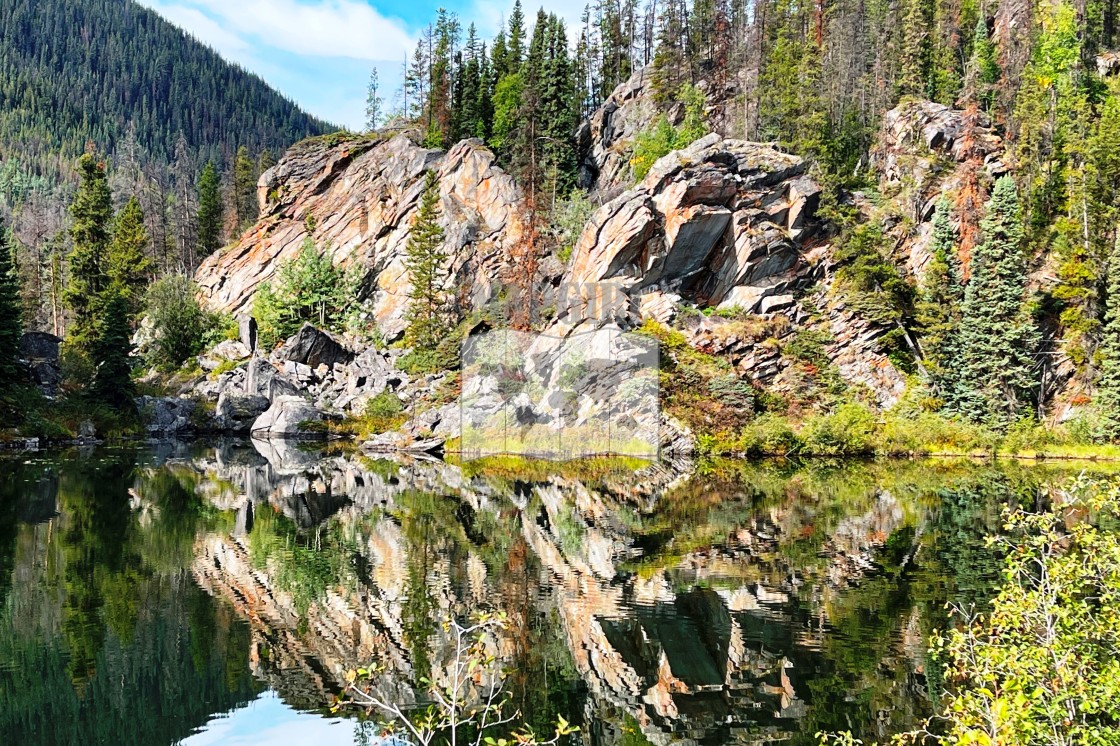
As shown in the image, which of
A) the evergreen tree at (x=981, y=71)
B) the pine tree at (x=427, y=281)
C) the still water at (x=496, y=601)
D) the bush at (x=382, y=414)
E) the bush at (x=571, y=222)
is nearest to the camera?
the still water at (x=496, y=601)

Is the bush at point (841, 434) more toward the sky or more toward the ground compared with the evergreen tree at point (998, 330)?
more toward the ground

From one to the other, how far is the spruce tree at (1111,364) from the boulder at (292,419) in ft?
152

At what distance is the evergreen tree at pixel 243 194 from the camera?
94.6 metres

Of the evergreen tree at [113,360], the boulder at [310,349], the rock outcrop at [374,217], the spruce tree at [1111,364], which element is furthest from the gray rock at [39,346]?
the spruce tree at [1111,364]

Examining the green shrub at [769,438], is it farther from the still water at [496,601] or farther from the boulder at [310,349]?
the boulder at [310,349]

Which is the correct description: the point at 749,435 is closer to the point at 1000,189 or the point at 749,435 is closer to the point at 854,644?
the point at 1000,189

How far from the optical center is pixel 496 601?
17734mm

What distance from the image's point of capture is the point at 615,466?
44.6m

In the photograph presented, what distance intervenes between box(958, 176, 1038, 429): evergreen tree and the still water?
1524cm

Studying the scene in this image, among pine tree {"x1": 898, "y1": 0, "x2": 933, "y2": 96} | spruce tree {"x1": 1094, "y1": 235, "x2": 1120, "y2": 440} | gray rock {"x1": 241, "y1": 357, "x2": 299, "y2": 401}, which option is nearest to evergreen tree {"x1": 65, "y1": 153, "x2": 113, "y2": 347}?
gray rock {"x1": 241, "y1": 357, "x2": 299, "y2": 401}

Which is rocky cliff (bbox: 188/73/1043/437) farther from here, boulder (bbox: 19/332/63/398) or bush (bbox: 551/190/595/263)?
boulder (bbox: 19/332/63/398)

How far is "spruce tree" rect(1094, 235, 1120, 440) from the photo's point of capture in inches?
1759

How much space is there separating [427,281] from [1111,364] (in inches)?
1733

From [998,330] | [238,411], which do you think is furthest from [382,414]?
[998,330]
